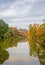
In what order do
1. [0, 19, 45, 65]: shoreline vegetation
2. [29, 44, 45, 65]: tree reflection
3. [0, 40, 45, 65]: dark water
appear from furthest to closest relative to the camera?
[0, 19, 45, 65]: shoreline vegetation → [29, 44, 45, 65]: tree reflection → [0, 40, 45, 65]: dark water

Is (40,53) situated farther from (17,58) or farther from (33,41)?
(33,41)

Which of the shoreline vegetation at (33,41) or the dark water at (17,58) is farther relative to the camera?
the shoreline vegetation at (33,41)

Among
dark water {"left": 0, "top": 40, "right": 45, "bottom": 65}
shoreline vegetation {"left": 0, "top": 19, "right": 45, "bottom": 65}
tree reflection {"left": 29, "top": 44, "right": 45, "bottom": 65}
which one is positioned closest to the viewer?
dark water {"left": 0, "top": 40, "right": 45, "bottom": 65}

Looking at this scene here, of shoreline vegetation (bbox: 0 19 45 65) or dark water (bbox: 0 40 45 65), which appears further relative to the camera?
shoreline vegetation (bbox: 0 19 45 65)

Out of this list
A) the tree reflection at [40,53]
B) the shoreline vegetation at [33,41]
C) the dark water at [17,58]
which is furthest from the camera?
the shoreline vegetation at [33,41]

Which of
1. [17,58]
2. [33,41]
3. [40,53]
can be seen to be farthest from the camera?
[33,41]

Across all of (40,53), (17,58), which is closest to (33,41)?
(40,53)

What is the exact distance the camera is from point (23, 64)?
20.2m

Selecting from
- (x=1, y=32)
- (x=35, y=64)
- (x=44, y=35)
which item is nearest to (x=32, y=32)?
(x=1, y=32)

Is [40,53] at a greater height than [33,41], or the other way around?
[40,53]

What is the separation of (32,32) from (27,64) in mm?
48275

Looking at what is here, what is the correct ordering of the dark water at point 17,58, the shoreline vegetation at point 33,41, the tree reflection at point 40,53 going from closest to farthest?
the dark water at point 17,58
the tree reflection at point 40,53
the shoreline vegetation at point 33,41

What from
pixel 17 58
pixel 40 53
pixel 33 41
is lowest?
pixel 33 41

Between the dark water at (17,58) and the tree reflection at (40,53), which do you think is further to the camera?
Answer: the tree reflection at (40,53)
